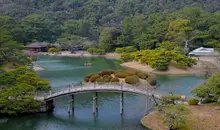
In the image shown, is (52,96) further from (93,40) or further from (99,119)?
(93,40)

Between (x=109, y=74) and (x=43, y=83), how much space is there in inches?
535

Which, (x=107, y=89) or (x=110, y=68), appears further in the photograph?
(x=110, y=68)

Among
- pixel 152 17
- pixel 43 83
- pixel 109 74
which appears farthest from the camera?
pixel 152 17

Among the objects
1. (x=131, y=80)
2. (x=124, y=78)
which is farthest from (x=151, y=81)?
(x=131, y=80)

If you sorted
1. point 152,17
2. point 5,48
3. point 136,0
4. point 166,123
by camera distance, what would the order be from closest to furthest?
point 166,123
point 5,48
point 152,17
point 136,0

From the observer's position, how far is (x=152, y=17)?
9094 cm

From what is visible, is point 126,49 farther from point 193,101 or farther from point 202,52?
point 193,101

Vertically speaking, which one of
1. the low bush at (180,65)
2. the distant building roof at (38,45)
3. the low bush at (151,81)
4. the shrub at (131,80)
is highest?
the distant building roof at (38,45)

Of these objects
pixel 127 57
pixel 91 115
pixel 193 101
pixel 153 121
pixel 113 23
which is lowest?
pixel 91 115

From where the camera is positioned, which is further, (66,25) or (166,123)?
(66,25)

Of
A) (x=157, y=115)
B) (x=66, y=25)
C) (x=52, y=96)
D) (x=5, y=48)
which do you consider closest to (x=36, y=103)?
(x=52, y=96)

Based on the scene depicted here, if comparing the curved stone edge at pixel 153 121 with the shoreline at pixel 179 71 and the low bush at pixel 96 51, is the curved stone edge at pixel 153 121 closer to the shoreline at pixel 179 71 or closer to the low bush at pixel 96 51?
the shoreline at pixel 179 71

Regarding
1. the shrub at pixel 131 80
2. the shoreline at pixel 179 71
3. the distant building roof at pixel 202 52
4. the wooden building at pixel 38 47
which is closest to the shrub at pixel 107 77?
the shrub at pixel 131 80

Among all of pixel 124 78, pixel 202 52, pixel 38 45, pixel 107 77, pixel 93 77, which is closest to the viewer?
pixel 107 77
